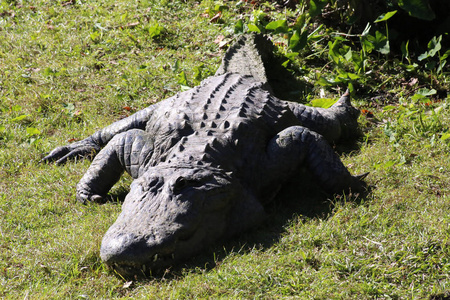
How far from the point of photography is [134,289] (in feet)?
11.3

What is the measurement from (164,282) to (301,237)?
999 mm

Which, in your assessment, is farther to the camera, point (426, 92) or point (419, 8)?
point (419, 8)

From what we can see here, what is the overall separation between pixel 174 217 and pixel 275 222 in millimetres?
876

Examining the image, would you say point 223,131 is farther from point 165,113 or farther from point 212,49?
point 212,49

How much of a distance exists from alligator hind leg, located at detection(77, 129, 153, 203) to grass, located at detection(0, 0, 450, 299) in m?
0.19

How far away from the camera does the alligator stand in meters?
3.58

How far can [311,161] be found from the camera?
4.43 m

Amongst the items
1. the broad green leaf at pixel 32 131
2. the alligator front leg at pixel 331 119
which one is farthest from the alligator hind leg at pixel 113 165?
the broad green leaf at pixel 32 131

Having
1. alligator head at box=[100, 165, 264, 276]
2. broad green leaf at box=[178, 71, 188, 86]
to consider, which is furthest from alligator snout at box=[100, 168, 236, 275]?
broad green leaf at box=[178, 71, 188, 86]

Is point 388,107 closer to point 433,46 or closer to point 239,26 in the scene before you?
point 433,46

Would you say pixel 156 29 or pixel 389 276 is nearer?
pixel 389 276

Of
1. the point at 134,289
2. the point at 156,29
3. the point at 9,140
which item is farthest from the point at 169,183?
the point at 156,29

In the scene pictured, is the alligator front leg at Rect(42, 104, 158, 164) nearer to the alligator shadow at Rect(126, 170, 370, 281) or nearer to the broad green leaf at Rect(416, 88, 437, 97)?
the alligator shadow at Rect(126, 170, 370, 281)

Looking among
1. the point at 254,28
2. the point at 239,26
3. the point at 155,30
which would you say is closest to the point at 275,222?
the point at 254,28
